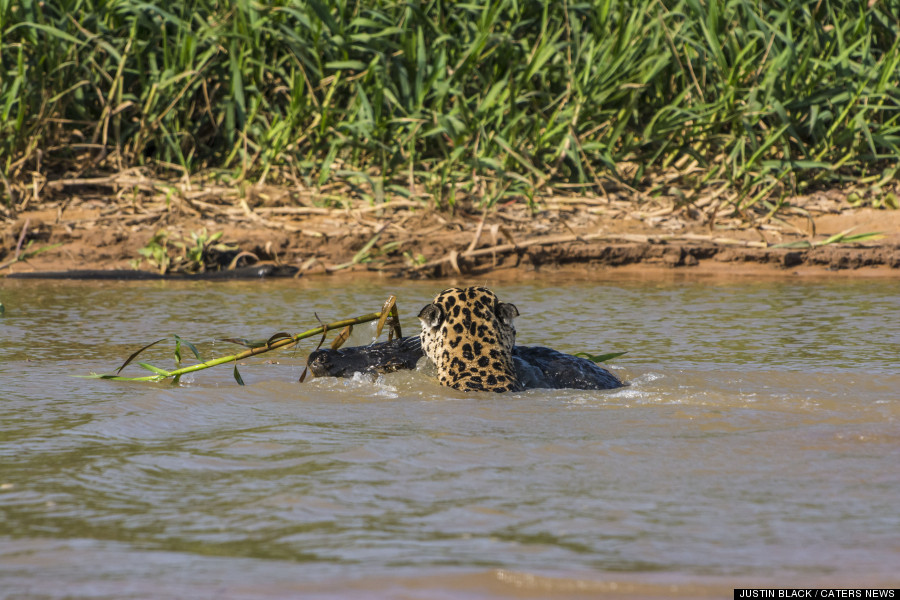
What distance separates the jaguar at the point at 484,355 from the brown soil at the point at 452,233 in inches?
133

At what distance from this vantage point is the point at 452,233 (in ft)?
28.4

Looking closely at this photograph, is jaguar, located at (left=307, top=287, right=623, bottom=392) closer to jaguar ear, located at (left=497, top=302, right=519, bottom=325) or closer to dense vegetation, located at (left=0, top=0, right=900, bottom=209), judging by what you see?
jaguar ear, located at (left=497, top=302, right=519, bottom=325)

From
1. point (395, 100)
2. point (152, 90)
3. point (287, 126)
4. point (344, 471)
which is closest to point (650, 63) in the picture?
point (395, 100)

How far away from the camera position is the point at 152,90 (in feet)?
30.9

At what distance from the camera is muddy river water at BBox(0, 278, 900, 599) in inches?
93.2

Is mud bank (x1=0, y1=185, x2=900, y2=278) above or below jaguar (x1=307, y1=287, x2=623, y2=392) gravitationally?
above

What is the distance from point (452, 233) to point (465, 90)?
199cm

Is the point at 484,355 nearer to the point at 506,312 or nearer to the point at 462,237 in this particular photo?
the point at 506,312

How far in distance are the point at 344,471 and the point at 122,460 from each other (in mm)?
687

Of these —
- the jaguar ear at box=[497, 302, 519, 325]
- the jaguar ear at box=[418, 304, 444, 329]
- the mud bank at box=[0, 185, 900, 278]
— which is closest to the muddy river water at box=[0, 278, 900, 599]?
the jaguar ear at box=[418, 304, 444, 329]

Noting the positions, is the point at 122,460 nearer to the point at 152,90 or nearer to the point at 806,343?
the point at 806,343

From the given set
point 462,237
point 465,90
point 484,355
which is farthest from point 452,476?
point 465,90

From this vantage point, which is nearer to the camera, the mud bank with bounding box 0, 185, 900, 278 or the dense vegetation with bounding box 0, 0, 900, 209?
the mud bank with bounding box 0, 185, 900, 278

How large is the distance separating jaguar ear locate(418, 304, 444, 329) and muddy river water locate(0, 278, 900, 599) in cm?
26
